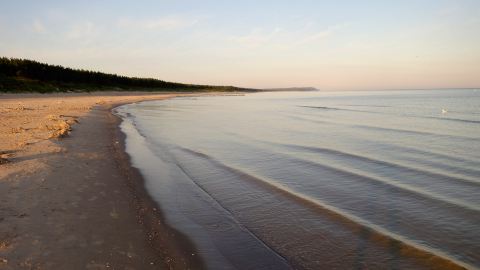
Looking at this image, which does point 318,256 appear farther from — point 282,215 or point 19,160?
point 19,160

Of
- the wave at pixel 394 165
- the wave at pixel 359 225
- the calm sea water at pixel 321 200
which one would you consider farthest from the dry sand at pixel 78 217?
the wave at pixel 394 165

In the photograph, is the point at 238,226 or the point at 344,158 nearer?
the point at 238,226

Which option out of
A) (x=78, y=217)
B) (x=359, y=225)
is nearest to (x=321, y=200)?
(x=359, y=225)

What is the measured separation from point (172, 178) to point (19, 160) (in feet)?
11.7

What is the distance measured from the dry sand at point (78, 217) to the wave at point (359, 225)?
291 cm

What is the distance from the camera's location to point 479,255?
5.43 m

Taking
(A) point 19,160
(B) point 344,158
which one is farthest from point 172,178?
(B) point 344,158

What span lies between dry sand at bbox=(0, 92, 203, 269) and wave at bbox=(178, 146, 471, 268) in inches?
115

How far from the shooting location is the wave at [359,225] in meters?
5.36

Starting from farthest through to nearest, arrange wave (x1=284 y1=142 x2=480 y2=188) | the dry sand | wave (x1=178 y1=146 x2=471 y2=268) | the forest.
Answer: the forest < wave (x1=284 y1=142 x2=480 y2=188) < wave (x1=178 y1=146 x2=471 y2=268) < the dry sand

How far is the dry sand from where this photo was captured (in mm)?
4543

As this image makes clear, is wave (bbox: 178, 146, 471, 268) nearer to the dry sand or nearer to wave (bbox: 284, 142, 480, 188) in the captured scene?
the dry sand

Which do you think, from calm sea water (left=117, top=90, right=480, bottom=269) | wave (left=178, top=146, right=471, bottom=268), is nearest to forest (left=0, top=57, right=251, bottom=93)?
calm sea water (left=117, top=90, right=480, bottom=269)

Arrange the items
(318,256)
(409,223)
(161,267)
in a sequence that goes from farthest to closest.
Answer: (409,223)
(318,256)
(161,267)
